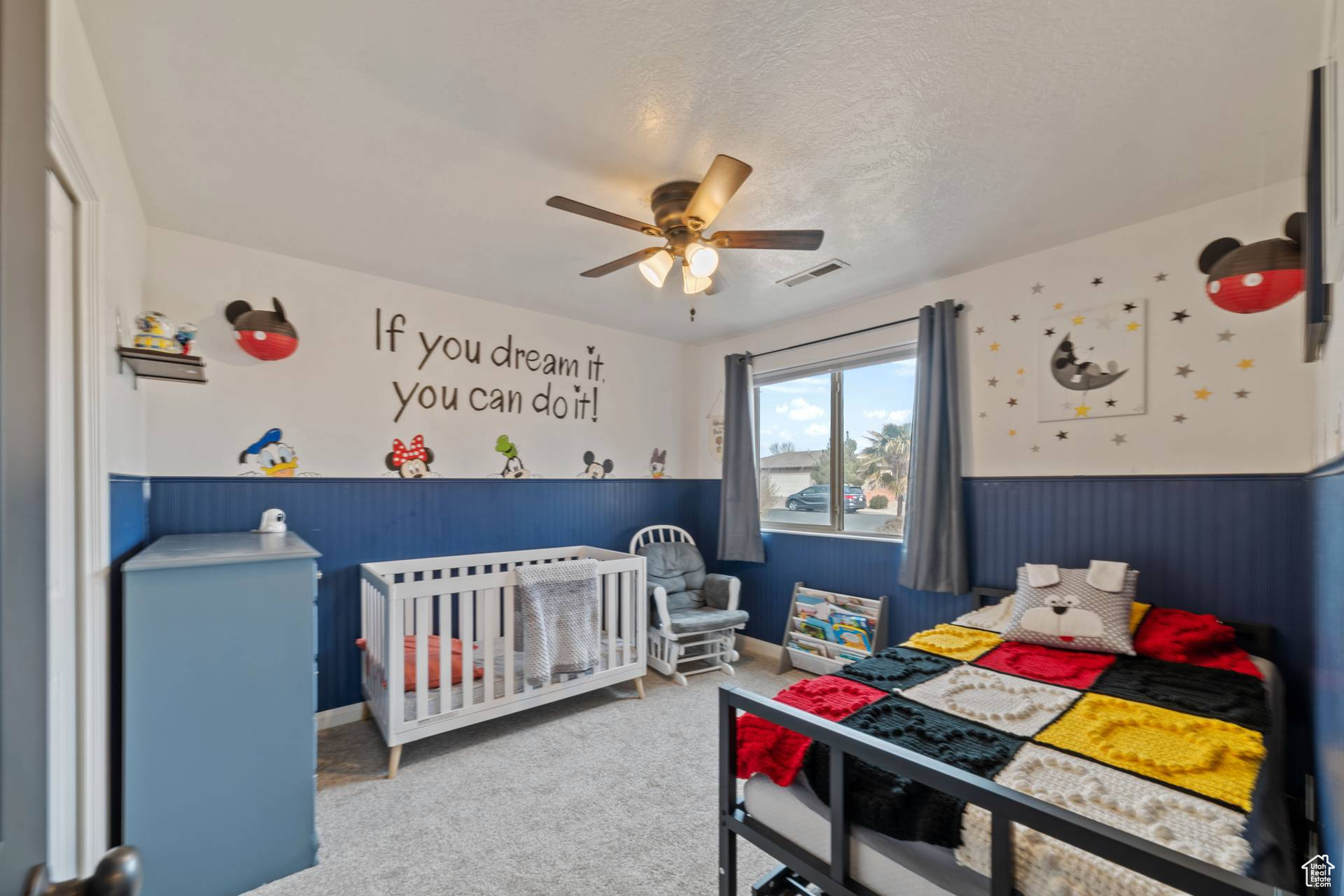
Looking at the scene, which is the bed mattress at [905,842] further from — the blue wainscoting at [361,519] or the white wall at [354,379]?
the white wall at [354,379]

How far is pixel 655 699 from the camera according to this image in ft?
10.5

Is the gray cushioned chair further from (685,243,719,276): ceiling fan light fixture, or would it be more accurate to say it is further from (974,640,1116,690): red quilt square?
(685,243,719,276): ceiling fan light fixture

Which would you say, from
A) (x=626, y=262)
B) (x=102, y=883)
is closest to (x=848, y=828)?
(x=102, y=883)

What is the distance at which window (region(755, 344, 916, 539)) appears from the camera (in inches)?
136

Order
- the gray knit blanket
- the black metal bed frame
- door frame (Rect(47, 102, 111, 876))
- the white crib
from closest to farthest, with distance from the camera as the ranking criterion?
the black metal bed frame → door frame (Rect(47, 102, 111, 876)) → the white crib → the gray knit blanket

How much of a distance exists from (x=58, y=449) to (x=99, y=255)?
2.03 ft

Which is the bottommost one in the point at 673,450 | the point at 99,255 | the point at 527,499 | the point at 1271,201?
the point at 527,499

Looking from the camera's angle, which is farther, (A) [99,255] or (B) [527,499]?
(B) [527,499]

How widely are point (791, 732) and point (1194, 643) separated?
67.3 inches

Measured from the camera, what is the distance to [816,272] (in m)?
3.05

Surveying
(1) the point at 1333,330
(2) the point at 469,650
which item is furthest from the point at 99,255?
(1) the point at 1333,330

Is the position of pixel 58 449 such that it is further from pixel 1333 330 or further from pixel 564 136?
pixel 1333 330

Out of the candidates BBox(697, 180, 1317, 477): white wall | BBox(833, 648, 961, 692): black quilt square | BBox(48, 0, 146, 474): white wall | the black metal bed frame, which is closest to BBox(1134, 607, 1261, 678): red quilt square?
BBox(697, 180, 1317, 477): white wall

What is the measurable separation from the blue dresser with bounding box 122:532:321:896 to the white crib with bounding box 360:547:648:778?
1.78ft
